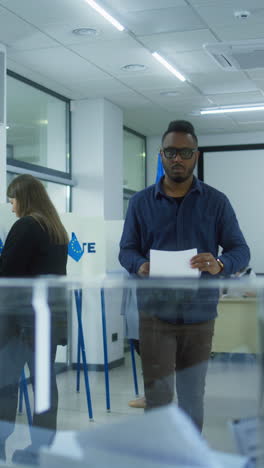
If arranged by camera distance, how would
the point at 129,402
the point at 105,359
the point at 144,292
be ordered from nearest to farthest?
the point at 144,292
the point at 129,402
the point at 105,359

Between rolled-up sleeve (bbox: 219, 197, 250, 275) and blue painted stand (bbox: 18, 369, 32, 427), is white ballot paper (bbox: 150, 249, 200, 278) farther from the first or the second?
blue painted stand (bbox: 18, 369, 32, 427)

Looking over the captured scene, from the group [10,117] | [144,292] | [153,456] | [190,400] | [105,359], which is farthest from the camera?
[10,117]

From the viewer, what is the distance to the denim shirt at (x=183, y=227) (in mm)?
2268

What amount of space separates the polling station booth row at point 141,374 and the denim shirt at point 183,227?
0.44 meters

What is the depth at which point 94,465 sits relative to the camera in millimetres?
885

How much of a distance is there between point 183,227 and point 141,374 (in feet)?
2.41

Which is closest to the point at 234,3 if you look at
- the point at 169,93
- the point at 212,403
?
the point at 169,93

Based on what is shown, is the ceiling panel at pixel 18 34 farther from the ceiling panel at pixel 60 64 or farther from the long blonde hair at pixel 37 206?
the long blonde hair at pixel 37 206

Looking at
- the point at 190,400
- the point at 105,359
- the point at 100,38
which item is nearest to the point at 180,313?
the point at 190,400

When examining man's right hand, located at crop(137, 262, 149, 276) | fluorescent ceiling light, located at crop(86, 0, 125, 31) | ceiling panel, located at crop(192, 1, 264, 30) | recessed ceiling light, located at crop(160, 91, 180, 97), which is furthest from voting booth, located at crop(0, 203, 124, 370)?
recessed ceiling light, located at crop(160, 91, 180, 97)

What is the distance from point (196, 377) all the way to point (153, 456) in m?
0.59

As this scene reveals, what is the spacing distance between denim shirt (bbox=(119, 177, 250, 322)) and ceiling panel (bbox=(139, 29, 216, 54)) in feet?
11.3

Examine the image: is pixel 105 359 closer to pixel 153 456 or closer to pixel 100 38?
pixel 153 456

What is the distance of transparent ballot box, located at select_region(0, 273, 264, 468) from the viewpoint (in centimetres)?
88
